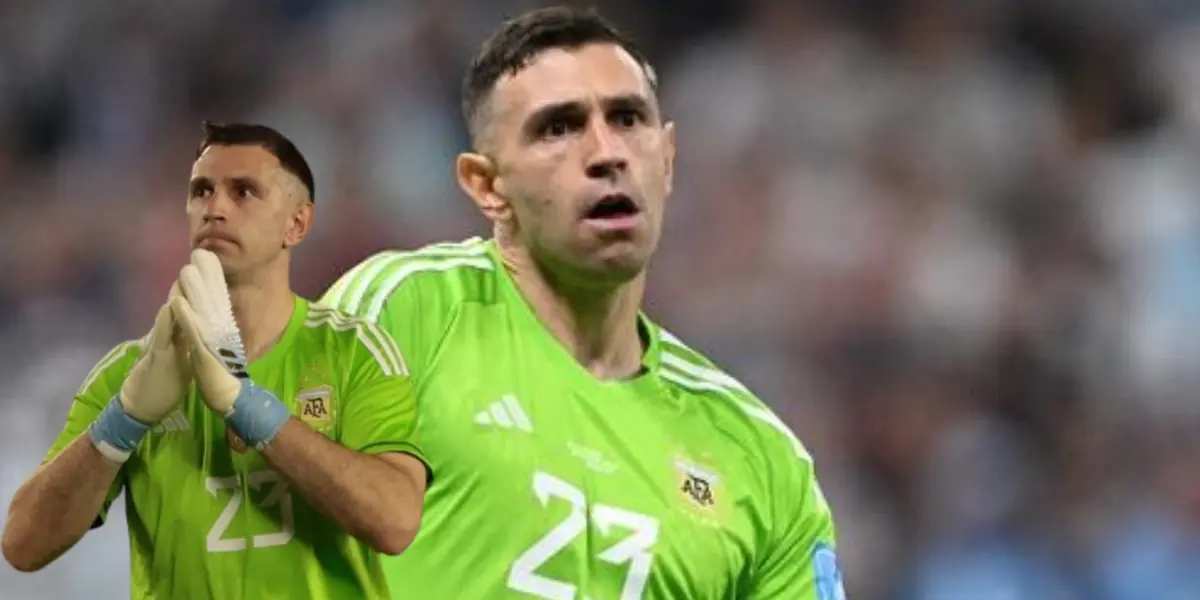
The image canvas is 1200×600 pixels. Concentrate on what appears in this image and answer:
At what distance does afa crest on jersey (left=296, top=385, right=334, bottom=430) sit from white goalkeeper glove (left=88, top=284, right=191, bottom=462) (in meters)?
0.21

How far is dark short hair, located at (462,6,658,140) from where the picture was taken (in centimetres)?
270

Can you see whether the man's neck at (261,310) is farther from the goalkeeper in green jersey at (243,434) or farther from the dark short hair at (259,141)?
the dark short hair at (259,141)

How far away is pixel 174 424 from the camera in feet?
7.05

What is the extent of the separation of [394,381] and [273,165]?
0.32m

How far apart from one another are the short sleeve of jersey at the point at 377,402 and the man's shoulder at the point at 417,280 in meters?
0.20

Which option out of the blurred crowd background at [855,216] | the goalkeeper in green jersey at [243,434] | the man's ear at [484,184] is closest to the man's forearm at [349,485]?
the goalkeeper in green jersey at [243,434]

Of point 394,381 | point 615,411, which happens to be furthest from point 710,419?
point 394,381

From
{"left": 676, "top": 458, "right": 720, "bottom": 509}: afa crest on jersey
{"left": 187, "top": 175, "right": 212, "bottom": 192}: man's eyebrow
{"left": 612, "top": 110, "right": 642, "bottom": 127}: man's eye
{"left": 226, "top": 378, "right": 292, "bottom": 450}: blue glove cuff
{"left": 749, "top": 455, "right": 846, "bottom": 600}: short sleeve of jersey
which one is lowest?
{"left": 749, "top": 455, "right": 846, "bottom": 600}: short sleeve of jersey

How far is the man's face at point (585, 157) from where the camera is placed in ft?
8.53

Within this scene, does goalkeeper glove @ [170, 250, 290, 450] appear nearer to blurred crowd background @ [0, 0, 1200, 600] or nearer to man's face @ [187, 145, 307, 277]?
man's face @ [187, 145, 307, 277]

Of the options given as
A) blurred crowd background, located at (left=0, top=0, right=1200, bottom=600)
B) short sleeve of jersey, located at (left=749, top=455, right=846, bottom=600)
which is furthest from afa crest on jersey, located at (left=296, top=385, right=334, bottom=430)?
blurred crowd background, located at (left=0, top=0, right=1200, bottom=600)

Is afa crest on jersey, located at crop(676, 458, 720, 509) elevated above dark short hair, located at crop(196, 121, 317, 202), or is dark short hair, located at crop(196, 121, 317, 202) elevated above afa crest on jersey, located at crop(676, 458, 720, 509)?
dark short hair, located at crop(196, 121, 317, 202)

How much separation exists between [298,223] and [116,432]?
39cm

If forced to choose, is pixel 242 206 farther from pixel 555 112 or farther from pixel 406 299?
pixel 555 112
